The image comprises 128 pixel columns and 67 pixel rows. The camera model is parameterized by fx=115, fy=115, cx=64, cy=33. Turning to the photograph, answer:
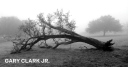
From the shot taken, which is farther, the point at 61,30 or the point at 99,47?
the point at 61,30

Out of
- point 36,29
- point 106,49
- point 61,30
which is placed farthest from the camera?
point 36,29

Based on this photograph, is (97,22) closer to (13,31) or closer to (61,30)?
(13,31)

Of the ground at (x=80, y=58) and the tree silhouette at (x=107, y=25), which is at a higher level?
the tree silhouette at (x=107, y=25)

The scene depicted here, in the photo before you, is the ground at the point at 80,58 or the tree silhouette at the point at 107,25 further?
the tree silhouette at the point at 107,25

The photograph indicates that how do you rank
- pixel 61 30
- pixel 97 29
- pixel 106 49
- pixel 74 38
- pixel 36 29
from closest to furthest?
pixel 106 49 → pixel 74 38 → pixel 61 30 → pixel 36 29 → pixel 97 29

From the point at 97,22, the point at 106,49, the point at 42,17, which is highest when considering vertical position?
the point at 97,22

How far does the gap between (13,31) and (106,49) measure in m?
55.9

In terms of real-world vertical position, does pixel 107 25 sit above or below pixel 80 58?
above

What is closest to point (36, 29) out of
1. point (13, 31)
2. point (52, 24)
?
point (52, 24)

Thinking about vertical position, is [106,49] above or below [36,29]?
below

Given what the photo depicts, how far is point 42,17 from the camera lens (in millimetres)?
15883

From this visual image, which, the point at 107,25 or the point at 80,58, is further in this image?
the point at 107,25

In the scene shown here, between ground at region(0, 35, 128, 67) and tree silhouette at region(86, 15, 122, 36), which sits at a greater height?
tree silhouette at region(86, 15, 122, 36)

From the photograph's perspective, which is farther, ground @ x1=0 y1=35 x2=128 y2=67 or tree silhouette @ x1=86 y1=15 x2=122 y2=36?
tree silhouette @ x1=86 y1=15 x2=122 y2=36
